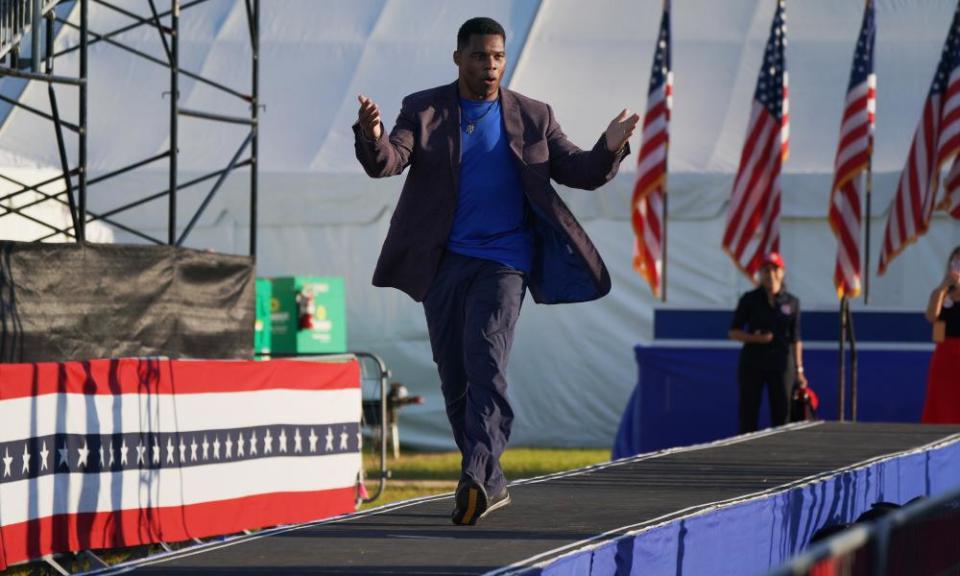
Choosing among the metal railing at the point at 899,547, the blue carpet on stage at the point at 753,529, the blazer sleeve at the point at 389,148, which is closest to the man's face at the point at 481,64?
the blazer sleeve at the point at 389,148

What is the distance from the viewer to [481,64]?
583 centimetres

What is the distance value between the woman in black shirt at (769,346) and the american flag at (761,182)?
2727mm

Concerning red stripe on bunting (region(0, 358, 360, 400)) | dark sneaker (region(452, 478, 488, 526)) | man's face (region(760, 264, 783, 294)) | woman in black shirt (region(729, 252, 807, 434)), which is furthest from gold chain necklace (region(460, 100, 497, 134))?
man's face (region(760, 264, 783, 294))

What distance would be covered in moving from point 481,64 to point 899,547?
2.40m

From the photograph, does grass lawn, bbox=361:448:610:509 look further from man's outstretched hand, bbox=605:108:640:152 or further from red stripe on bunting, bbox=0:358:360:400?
man's outstretched hand, bbox=605:108:640:152

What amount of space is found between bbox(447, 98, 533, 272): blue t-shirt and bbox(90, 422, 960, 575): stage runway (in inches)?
35.8

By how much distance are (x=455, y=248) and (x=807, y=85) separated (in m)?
14.6

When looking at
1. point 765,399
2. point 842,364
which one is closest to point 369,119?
point 842,364

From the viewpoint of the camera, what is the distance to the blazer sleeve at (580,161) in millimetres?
5773

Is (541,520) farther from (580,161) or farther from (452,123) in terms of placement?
(452,123)

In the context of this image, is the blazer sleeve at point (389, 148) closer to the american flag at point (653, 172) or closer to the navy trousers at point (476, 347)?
the navy trousers at point (476, 347)

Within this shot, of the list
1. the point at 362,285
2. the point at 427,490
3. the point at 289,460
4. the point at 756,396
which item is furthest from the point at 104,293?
the point at 362,285

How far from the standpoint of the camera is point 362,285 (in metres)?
19.8

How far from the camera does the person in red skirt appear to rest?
11320mm
